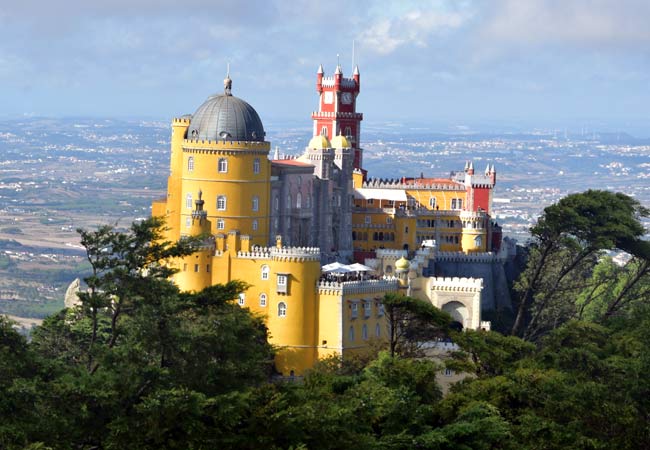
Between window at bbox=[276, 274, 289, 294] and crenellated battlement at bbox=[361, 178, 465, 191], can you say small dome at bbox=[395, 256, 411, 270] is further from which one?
crenellated battlement at bbox=[361, 178, 465, 191]

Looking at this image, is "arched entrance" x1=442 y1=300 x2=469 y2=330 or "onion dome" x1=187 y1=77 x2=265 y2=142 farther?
"arched entrance" x1=442 y1=300 x2=469 y2=330

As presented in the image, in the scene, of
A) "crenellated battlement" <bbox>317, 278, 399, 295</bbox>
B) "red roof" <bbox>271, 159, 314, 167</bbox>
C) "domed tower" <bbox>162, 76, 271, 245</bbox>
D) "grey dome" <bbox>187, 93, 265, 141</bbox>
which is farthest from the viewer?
"red roof" <bbox>271, 159, 314, 167</bbox>

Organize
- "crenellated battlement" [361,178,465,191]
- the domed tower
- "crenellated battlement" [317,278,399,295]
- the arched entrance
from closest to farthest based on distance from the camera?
"crenellated battlement" [317,278,399,295]
the domed tower
the arched entrance
"crenellated battlement" [361,178,465,191]

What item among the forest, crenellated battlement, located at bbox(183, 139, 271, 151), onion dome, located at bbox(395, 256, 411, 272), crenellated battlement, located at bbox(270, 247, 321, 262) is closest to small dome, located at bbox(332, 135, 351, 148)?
crenellated battlement, located at bbox(183, 139, 271, 151)

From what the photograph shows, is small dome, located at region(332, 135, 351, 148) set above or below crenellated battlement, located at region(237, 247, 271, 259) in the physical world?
above

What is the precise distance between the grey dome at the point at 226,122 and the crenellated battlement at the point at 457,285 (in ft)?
43.5

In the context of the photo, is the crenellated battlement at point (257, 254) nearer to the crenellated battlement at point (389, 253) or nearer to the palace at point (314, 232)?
the palace at point (314, 232)

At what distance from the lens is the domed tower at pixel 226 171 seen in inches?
3784

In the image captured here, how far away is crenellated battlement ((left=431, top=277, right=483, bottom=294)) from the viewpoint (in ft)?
323

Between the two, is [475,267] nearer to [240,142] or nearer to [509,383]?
[240,142]

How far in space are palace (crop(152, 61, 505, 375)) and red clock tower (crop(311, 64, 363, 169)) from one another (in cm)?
103

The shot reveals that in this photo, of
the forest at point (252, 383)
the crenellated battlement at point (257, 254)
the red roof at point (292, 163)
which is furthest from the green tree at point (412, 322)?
the red roof at point (292, 163)

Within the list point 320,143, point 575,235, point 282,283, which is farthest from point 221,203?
point 575,235

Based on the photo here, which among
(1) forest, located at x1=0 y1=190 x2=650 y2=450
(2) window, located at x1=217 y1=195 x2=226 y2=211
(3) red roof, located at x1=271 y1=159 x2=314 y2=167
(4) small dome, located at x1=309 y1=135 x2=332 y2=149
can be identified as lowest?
(1) forest, located at x1=0 y1=190 x2=650 y2=450
